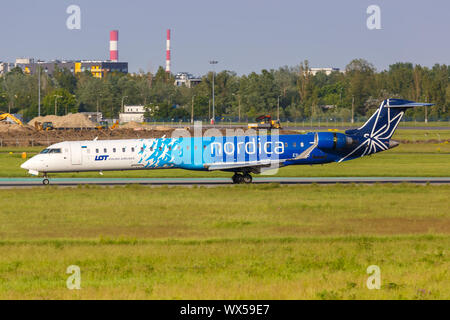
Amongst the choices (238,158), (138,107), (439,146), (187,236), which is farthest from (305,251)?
(138,107)

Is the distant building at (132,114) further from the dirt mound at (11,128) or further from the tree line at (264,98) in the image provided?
the dirt mound at (11,128)

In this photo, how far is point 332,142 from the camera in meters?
41.9

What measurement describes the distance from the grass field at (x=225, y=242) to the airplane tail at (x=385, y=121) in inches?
239

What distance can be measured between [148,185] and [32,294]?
24.9 meters

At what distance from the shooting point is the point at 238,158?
4091 cm

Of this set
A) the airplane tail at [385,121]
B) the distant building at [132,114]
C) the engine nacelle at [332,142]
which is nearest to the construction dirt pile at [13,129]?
the engine nacelle at [332,142]

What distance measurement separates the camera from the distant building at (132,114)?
173 metres

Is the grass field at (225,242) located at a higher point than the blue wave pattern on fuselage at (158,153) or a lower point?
lower

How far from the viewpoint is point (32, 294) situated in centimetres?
1630

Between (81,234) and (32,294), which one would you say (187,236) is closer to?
(81,234)
